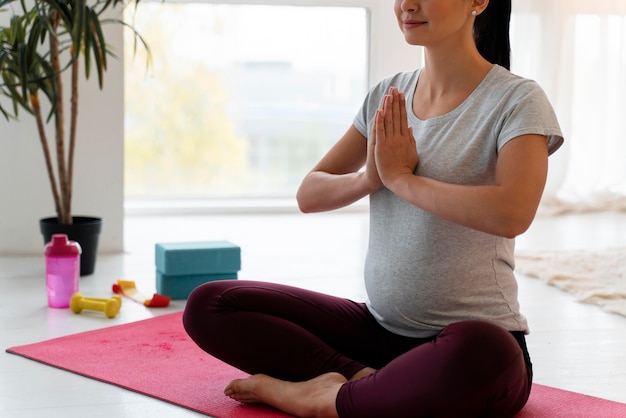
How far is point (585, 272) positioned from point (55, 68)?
1872 millimetres

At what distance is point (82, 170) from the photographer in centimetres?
348

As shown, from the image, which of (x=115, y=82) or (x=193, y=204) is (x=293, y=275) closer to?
(x=115, y=82)

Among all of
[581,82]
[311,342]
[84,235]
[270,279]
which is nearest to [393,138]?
[311,342]

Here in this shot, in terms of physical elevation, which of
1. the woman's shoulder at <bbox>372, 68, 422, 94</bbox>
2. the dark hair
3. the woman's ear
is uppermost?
the woman's ear

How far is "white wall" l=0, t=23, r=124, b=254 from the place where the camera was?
3.42m

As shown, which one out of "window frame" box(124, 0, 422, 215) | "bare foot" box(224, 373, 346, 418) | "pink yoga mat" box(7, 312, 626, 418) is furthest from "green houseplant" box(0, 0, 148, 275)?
"window frame" box(124, 0, 422, 215)

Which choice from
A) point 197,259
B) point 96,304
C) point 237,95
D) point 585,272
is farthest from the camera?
point 237,95

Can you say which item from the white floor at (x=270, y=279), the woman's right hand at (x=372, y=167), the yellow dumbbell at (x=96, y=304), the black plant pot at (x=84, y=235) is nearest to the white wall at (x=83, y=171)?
the white floor at (x=270, y=279)

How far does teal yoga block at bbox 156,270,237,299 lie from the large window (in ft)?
8.20

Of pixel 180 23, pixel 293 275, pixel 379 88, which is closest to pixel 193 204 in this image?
pixel 180 23

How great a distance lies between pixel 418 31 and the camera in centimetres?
166

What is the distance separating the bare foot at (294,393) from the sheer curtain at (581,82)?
3.43 m

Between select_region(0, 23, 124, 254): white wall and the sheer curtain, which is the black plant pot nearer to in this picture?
select_region(0, 23, 124, 254): white wall

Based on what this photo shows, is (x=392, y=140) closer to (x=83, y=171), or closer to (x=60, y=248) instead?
(x=60, y=248)
